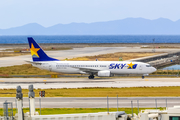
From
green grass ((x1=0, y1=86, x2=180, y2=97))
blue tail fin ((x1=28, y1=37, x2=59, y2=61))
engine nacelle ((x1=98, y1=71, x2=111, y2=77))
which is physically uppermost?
blue tail fin ((x1=28, y1=37, x2=59, y2=61))

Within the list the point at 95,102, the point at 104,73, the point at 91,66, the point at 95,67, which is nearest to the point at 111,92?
the point at 95,102

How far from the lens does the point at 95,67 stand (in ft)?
210

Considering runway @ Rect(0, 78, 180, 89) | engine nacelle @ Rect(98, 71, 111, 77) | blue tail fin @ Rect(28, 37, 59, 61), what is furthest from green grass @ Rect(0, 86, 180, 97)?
blue tail fin @ Rect(28, 37, 59, 61)

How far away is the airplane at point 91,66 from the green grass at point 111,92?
41.9 ft

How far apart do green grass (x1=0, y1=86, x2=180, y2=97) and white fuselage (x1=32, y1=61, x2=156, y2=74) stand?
503 inches

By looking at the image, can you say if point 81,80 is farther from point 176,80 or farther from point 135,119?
point 135,119

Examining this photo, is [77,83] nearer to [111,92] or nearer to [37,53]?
[37,53]

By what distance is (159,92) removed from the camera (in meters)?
46.5

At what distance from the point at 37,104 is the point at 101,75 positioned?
2663cm

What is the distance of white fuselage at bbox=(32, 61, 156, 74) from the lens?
6325cm

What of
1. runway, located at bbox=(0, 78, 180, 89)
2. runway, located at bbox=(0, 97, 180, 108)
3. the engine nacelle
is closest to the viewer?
runway, located at bbox=(0, 97, 180, 108)

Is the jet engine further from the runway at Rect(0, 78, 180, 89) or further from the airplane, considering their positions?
the runway at Rect(0, 78, 180, 89)

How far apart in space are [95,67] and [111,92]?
1787cm

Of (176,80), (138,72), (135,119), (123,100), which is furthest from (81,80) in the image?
(135,119)
